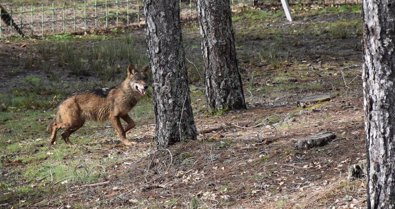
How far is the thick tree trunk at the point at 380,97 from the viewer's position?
5398 millimetres

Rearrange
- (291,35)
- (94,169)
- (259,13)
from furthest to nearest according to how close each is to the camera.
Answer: (259,13) → (291,35) → (94,169)

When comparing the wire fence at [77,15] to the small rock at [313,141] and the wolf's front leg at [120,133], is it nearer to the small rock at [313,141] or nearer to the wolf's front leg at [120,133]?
the wolf's front leg at [120,133]

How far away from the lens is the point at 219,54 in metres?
12.9

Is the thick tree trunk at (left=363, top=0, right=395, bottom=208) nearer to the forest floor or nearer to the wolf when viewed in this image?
the forest floor

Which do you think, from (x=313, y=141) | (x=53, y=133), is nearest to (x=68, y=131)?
(x=53, y=133)

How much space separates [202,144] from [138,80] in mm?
2551

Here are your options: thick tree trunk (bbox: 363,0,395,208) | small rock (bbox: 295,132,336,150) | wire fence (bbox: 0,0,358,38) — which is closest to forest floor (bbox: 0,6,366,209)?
small rock (bbox: 295,132,336,150)

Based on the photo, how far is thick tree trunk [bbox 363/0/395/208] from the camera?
5398mm

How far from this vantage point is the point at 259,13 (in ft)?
91.9

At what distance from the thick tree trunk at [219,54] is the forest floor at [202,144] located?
0.32 metres

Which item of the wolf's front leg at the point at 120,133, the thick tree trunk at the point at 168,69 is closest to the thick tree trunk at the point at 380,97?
the thick tree trunk at the point at 168,69

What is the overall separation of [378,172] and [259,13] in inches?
892

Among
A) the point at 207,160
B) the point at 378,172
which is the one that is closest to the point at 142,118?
the point at 207,160

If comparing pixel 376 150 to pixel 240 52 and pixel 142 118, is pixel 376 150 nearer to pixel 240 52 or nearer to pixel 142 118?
pixel 142 118
